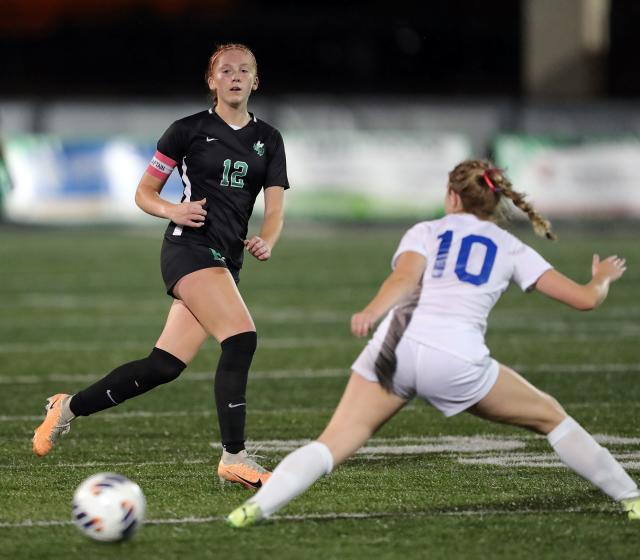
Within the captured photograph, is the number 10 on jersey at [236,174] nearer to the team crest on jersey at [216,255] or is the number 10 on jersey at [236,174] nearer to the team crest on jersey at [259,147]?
the team crest on jersey at [259,147]

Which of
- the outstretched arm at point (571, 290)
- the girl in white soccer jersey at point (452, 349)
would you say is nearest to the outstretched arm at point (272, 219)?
the girl in white soccer jersey at point (452, 349)

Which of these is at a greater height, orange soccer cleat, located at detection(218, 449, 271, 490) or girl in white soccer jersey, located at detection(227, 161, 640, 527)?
girl in white soccer jersey, located at detection(227, 161, 640, 527)

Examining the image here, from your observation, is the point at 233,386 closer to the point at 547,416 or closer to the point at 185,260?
the point at 185,260

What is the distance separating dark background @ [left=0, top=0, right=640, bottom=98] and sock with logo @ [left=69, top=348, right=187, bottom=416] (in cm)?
3533

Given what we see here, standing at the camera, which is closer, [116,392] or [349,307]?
[116,392]

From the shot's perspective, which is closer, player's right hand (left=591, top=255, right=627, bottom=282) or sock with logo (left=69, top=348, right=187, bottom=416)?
player's right hand (left=591, top=255, right=627, bottom=282)

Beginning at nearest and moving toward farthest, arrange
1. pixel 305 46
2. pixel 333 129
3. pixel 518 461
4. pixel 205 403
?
pixel 518 461 < pixel 205 403 < pixel 333 129 < pixel 305 46

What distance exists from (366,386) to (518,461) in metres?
1.92

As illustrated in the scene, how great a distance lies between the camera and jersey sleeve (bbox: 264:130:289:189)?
6.66 m

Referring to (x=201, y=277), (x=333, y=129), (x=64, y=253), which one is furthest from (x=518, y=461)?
(x=333, y=129)

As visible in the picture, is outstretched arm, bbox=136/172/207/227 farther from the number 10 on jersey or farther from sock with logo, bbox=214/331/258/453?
sock with logo, bbox=214/331/258/453

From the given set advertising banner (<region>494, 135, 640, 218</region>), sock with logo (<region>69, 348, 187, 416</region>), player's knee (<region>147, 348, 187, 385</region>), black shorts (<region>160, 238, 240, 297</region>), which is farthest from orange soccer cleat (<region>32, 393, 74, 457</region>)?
advertising banner (<region>494, 135, 640, 218</region>)

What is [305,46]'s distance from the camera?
4322 centimetres

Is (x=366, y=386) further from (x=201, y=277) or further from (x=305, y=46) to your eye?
(x=305, y=46)
